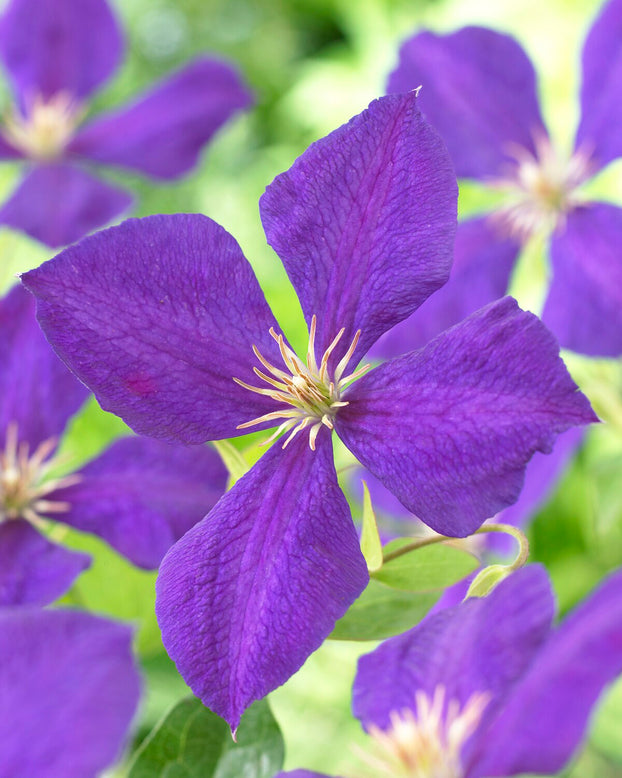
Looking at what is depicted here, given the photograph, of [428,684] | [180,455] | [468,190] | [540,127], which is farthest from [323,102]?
[428,684]

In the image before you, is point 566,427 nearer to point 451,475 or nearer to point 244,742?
point 451,475

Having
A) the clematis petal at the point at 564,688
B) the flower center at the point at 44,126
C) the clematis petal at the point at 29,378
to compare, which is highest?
the flower center at the point at 44,126

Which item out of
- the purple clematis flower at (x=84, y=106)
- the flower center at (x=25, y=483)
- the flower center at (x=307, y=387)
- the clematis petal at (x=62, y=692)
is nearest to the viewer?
the clematis petal at (x=62, y=692)

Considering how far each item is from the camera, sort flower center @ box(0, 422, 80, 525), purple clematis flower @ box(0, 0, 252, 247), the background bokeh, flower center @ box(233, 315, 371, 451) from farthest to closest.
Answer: purple clematis flower @ box(0, 0, 252, 247) → the background bokeh → flower center @ box(0, 422, 80, 525) → flower center @ box(233, 315, 371, 451)

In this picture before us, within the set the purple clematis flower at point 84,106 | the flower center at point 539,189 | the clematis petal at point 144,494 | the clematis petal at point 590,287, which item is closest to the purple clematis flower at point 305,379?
the clematis petal at point 144,494

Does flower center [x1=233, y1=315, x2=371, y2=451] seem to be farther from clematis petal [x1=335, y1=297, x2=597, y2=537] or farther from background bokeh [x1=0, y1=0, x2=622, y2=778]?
background bokeh [x1=0, y1=0, x2=622, y2=778]

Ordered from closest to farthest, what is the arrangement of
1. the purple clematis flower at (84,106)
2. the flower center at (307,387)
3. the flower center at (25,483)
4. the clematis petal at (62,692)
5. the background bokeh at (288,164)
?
the clematis petal at (62,692)
the flower center at (307,387)
the flower center at (25,483)
the background bokeh at (288,164)
the purple clematis flower at (84,106)

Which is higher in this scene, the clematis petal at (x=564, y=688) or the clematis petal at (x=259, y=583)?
the clematis petal at (x=259, y=583)

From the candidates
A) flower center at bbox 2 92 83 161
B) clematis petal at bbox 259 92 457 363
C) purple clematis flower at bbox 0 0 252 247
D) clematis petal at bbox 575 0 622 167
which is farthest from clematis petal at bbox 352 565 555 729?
flower center at bbox 2 92 83 161

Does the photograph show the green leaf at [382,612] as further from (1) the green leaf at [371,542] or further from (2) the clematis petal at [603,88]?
(2) the clematis petal at [603,88]
